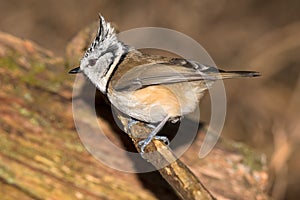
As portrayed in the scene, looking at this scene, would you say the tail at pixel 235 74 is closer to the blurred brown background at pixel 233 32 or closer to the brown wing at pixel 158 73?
the brown wing at pixel 158 73

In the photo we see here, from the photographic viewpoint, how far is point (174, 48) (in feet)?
19.8

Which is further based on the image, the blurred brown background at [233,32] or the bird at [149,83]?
the blurred brown background at [233,32]

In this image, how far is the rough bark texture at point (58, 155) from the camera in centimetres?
347

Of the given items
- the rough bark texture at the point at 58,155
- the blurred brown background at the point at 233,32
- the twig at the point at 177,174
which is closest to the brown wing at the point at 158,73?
the twig at the point at 177,174

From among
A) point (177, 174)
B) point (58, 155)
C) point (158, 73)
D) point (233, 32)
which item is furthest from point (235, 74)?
point (233, 32)

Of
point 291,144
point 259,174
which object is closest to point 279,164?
point 291,144

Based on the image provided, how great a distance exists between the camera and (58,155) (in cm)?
363

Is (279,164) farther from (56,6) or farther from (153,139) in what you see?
(56,6)

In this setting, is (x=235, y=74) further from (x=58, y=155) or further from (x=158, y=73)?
(x=58, y=155)

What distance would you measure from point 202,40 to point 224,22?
0.33 meters

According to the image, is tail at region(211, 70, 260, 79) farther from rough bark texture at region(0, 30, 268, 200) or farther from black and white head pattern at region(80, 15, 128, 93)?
rough bark texture at region(0, 30, 268, 200)

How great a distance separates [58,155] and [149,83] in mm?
858

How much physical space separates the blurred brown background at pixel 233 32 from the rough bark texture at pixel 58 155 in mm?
1476

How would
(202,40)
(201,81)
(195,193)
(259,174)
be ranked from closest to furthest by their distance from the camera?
(195,193) < (201,81) < (259,174) < (202,40)
